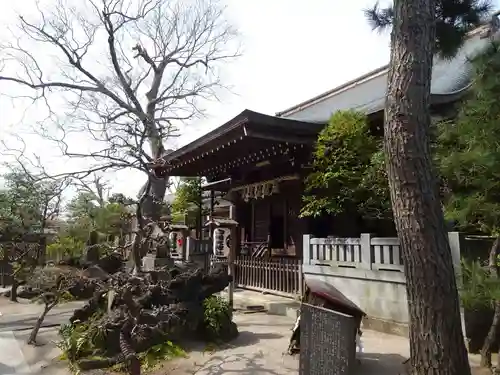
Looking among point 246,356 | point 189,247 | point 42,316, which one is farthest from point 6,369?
point 189,247

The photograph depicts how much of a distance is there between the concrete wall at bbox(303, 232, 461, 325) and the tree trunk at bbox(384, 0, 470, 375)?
191 centimetres

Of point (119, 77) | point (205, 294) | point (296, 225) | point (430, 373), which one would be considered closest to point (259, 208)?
point (296, 225)

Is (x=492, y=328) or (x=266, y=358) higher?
(x=492, y=328)

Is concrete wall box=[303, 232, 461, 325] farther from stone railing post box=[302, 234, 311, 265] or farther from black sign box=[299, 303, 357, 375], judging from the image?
black sign box=[299, 303, 357, 375]

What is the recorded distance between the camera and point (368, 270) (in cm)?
684

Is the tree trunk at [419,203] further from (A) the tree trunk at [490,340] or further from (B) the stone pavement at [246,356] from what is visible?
(B) the stone pavement at [246,356]

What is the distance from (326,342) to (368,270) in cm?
297

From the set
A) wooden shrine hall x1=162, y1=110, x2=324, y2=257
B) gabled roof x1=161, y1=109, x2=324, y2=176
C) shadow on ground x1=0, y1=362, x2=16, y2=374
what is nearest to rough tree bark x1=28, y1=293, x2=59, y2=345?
shadow on ground x1=0, y1=362, x2=16, y2=374

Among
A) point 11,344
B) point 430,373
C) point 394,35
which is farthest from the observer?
point 11,344

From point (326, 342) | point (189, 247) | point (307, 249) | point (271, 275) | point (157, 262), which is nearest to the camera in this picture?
point (326, 342)

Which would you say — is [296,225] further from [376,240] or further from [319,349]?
[319,349]

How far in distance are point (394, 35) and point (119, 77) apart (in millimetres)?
18050

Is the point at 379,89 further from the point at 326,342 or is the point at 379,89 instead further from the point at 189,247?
the point at 326,342

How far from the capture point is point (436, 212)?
3729 millimetres
